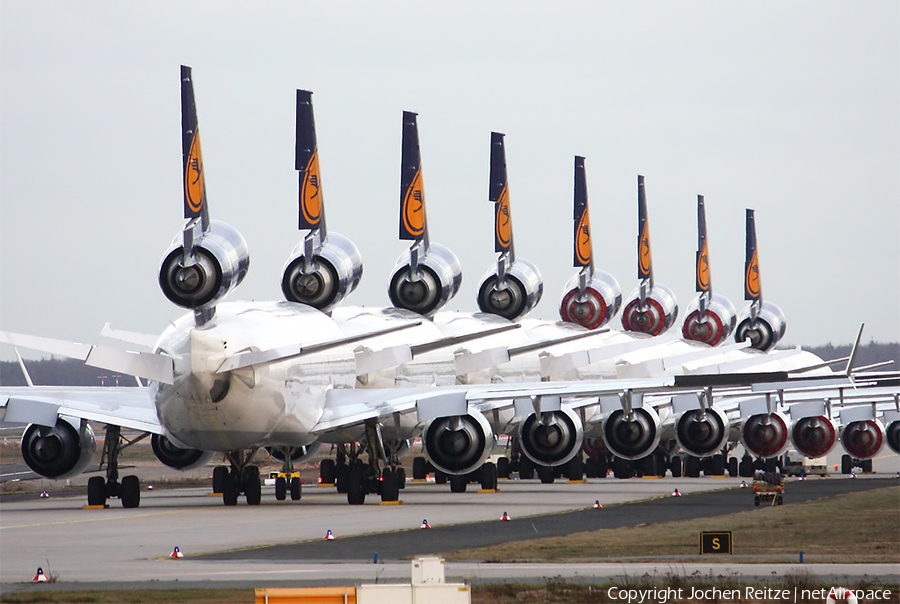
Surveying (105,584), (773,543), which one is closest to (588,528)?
(773,543)

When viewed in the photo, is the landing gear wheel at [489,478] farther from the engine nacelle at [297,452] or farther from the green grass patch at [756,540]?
the green grass patch at [756,540]

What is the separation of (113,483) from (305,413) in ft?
18.1

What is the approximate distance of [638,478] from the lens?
2517 inches

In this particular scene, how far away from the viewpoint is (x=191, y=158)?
39.1 meters

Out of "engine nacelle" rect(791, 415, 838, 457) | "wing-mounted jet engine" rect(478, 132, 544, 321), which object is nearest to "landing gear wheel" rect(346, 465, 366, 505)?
"engine nacelle" rect(791, 415, 838, 457)

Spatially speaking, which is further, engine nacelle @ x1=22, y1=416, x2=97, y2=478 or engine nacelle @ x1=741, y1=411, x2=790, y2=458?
engine nacelle @ x1=741, y1=411, x2=790, y2=458

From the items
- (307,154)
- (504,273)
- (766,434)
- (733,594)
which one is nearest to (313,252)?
(307,154)

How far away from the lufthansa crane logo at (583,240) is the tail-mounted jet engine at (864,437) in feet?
69.9

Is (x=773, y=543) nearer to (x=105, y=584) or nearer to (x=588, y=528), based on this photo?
(x=588, y=528)

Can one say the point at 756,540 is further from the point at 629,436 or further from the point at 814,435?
the point at 814,435

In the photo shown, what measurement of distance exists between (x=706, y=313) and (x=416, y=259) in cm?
3390

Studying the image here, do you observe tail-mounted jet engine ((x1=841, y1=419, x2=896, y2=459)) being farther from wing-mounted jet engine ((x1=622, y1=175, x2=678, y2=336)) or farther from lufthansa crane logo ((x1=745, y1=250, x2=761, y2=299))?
lufthansa crane logo ((x1=745, y1=250, x2=761, y2=299))

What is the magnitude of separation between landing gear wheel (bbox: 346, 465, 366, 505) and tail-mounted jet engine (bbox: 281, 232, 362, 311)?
10.0 metres

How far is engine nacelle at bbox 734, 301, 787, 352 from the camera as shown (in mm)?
88062
